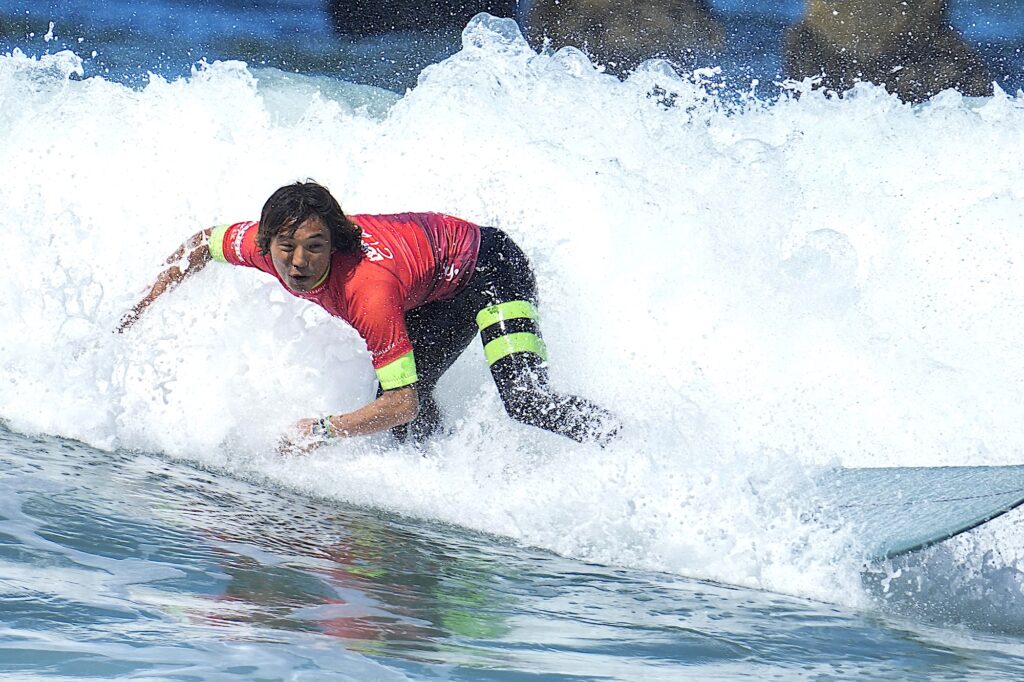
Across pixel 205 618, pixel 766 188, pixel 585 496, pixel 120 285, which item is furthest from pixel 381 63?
pixel 205 618

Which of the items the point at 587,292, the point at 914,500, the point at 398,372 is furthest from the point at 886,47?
the point at 398,372

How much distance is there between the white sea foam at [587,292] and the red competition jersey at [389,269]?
56 centimetres

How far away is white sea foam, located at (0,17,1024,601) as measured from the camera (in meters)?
3.17

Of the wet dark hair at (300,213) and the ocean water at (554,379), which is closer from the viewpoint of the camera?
the ocean water at (554,379)

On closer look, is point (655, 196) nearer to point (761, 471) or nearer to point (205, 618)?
point (761, 471)

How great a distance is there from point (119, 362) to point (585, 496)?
1622mm

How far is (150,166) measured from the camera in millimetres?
5547

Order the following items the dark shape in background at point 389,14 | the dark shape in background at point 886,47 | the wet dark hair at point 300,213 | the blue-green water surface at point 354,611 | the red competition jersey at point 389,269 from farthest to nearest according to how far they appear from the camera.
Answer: the dark shape in background at point 389,14
the dark shape in background at point 886,47
the red competition jersey at point 389,269
the wet dark hair at point 300,213
the blue-green water surface at point 354,611

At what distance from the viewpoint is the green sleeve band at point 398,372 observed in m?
2.89

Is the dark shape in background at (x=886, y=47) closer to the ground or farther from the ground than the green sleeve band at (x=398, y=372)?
farther from the ground

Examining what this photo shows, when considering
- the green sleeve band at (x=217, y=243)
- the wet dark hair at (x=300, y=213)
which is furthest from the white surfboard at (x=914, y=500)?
the green sleeve band at (x=217, y=243)

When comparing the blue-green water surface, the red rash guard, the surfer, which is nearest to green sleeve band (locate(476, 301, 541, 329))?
the surfer

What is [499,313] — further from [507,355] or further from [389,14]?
[389,14]

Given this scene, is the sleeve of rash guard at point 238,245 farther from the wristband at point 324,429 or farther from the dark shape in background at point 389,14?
the dark shape in background at point 389,14
